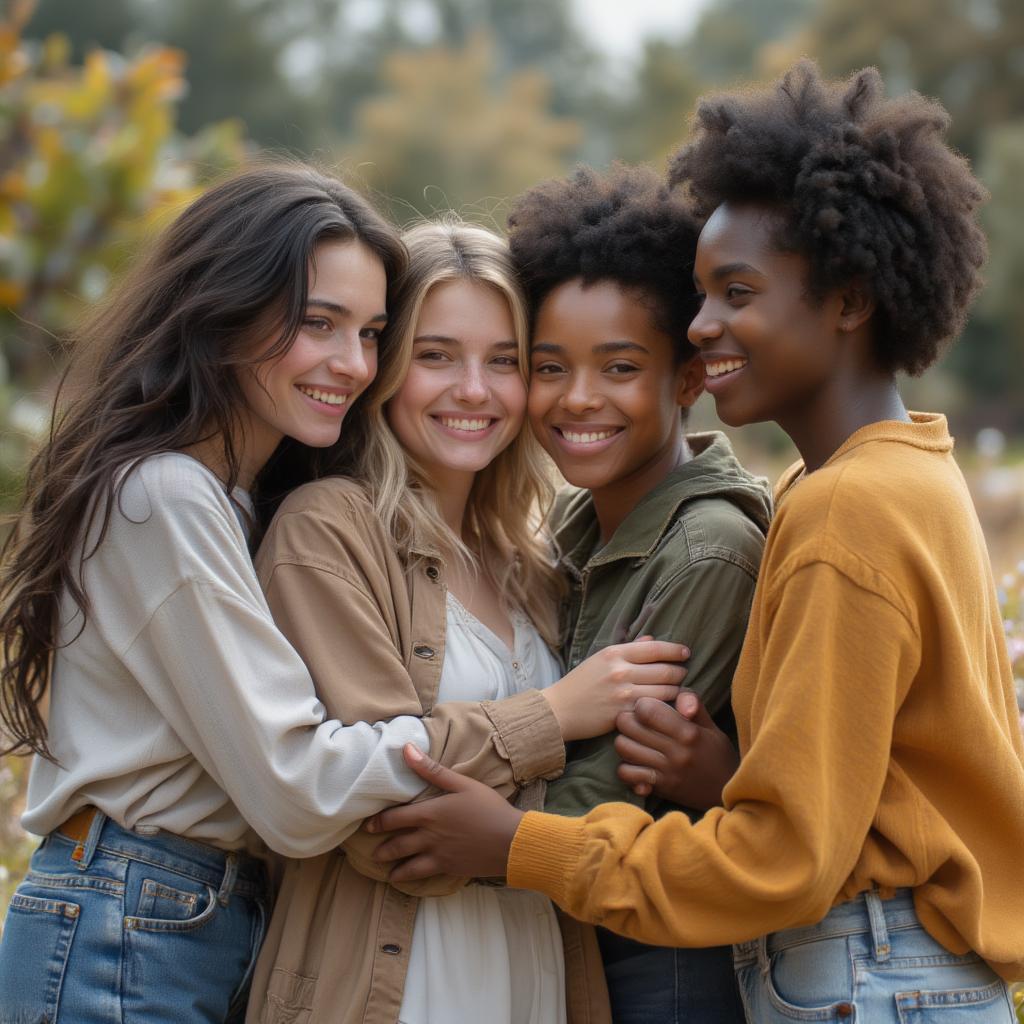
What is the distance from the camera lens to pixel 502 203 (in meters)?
3.81

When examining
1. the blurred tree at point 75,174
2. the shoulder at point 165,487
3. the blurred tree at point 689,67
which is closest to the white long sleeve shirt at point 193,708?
the shoulder at point 165,487

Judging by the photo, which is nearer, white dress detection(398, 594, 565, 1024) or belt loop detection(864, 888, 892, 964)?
belt loop detection(864, 888, 892, 964)

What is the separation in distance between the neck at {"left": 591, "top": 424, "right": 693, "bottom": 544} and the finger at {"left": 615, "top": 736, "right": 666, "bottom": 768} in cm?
70

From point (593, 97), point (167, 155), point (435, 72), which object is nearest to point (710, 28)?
point (593, 97)

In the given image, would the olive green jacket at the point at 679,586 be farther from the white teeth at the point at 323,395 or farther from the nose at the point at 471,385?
the white teeth at the point at 323,395

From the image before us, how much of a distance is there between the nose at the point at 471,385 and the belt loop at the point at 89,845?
1286 mm

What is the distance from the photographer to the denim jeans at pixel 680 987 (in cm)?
284

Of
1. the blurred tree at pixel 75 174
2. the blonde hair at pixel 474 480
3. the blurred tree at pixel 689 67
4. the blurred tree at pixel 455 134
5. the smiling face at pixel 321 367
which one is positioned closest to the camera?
the smiling face at pixel 321 367

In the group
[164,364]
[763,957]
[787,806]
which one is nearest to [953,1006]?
[763,957]

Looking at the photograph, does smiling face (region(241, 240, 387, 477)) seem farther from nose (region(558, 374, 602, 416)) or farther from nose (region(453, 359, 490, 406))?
nose (region(558, 374, 602, 416))

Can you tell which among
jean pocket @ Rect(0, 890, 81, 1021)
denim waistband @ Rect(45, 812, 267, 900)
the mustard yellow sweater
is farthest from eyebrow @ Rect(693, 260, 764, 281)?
jean pocket @ Rect(0, 890, 81, 1021)

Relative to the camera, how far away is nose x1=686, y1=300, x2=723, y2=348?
8.47 feet

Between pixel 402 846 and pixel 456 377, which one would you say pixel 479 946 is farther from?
pixel 456 377

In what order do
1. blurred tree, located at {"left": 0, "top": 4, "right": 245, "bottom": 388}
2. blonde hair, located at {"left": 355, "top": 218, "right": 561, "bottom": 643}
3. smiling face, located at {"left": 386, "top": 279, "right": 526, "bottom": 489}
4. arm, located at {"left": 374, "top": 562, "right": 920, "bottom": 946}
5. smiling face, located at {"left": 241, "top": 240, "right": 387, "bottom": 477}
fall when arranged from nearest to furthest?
arm, located at {"left": 374, "top": 562, "right": 920, "bottom": 946} → smiling face, located at {"left": 241, "top": 240, "right": 387, "bottom": 477} → blonde hair, located at {"left": 355, "top": 218, "right": 561, "bottom": 643} → smiling face, located at {"left": 386, "top": 279, "right": 526, "bottom": 489} → blurred tree, located at {"left": 0, "top": 4, "right": 245, "bottom": 388}
